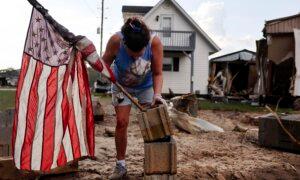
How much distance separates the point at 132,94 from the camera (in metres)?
5.17

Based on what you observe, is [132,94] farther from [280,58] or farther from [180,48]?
[180,48]

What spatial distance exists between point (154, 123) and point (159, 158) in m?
0.32

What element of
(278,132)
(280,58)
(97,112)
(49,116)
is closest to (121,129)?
(49,116)

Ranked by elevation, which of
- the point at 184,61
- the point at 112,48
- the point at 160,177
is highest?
the point at 184,61

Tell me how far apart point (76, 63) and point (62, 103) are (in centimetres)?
41

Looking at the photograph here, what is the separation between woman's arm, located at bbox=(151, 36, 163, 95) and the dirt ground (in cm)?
99

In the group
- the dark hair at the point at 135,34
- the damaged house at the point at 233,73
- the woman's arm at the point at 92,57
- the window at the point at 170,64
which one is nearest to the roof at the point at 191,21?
the window at the point at 170,64

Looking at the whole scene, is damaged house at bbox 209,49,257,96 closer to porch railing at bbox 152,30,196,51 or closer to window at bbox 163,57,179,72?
window at bbox 163,57,179,72

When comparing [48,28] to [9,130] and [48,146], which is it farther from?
[9,130]

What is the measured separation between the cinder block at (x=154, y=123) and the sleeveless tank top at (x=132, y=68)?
638 millimetres

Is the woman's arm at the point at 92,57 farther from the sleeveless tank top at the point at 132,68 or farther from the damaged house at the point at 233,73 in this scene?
the damaged house at the point at 233,73

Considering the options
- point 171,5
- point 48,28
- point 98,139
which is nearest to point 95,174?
point 48,28

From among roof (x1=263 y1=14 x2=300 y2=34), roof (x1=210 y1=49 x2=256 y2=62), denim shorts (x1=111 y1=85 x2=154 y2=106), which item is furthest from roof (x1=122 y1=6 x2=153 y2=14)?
denim shorts (x1=111 y1=85 x2=154 y2=106)

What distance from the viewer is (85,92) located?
4648 mm
